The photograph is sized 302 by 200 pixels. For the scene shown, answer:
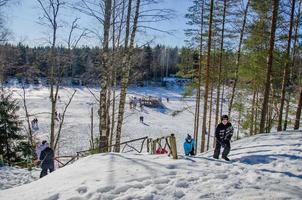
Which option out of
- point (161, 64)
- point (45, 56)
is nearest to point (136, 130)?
point (45, 56)

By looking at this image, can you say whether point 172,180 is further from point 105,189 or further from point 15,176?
point 15,176

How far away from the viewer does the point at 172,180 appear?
7164 mm

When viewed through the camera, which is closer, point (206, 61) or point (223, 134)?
point (223, 134)

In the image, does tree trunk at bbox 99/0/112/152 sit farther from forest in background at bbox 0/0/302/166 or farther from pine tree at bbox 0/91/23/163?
pine tree at bbox 0/91/23/163

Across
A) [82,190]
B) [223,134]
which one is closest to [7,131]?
[223,134]

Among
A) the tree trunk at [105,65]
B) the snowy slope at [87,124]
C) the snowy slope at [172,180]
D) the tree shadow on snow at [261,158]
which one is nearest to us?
the snowy slope at [172,180]

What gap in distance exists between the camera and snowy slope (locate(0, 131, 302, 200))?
6.50 m

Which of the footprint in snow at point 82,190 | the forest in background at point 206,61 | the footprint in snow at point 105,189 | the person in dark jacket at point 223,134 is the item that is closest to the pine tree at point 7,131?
the forest in background at point 206,61

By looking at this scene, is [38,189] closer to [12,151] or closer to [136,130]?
[12,151]

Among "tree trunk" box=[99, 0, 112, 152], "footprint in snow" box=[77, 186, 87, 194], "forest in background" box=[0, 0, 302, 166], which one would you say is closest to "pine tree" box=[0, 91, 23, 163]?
"forest in background" box=[0, 0, 302, 166]

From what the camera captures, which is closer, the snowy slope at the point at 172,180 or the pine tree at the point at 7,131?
the snowy slope at the point at 172,180

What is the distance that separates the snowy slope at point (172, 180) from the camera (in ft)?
21.3

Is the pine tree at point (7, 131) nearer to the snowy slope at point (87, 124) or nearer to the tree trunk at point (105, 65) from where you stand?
the snowy slope at point (87, 124)

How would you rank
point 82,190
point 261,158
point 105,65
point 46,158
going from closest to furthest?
point 82,190
point 261,158
point 105,65
point 46,158
